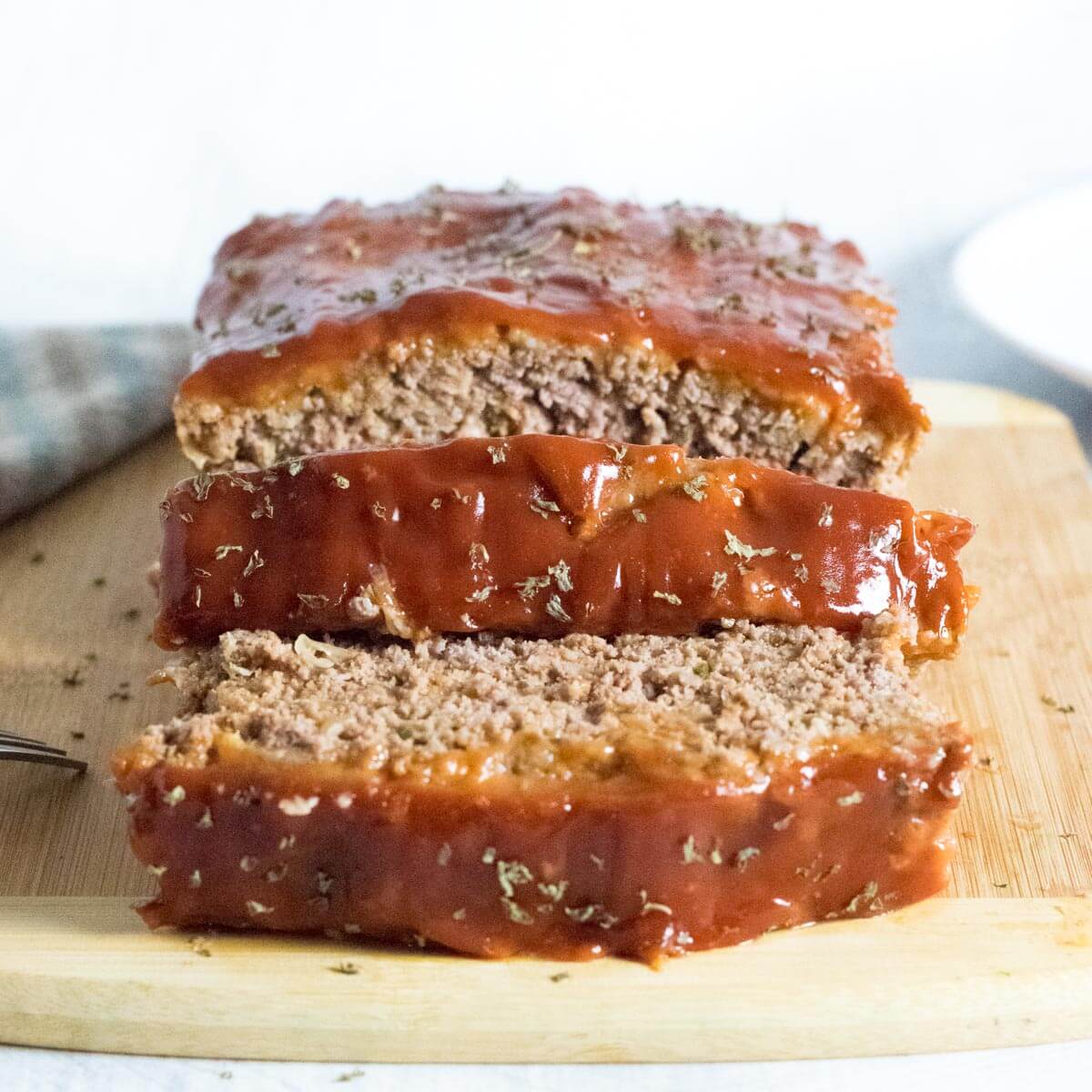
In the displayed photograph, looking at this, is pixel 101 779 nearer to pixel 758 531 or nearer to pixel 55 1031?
pixel 55 1031

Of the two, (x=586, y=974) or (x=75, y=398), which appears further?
(x=75, y=398)

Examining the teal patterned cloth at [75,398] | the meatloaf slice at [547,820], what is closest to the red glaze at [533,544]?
the meatloaf slice at [547,820]

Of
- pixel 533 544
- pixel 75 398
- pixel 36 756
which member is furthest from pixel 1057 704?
pixel 75 398

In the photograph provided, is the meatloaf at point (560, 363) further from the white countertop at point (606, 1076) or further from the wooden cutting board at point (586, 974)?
the white countertop at point (606, 1076)

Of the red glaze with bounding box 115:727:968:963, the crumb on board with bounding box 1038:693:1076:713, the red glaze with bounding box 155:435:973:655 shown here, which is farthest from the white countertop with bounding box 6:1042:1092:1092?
the crumb on board with bounding box 1038:693:1076:713

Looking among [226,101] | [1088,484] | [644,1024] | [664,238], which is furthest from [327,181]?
[644,1024]

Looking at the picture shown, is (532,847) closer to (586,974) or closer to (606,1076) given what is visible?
(586,974)

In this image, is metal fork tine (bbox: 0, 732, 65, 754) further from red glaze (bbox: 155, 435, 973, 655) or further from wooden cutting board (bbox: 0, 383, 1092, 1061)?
red glaze (bbox: 155, 435, 973, 655)
